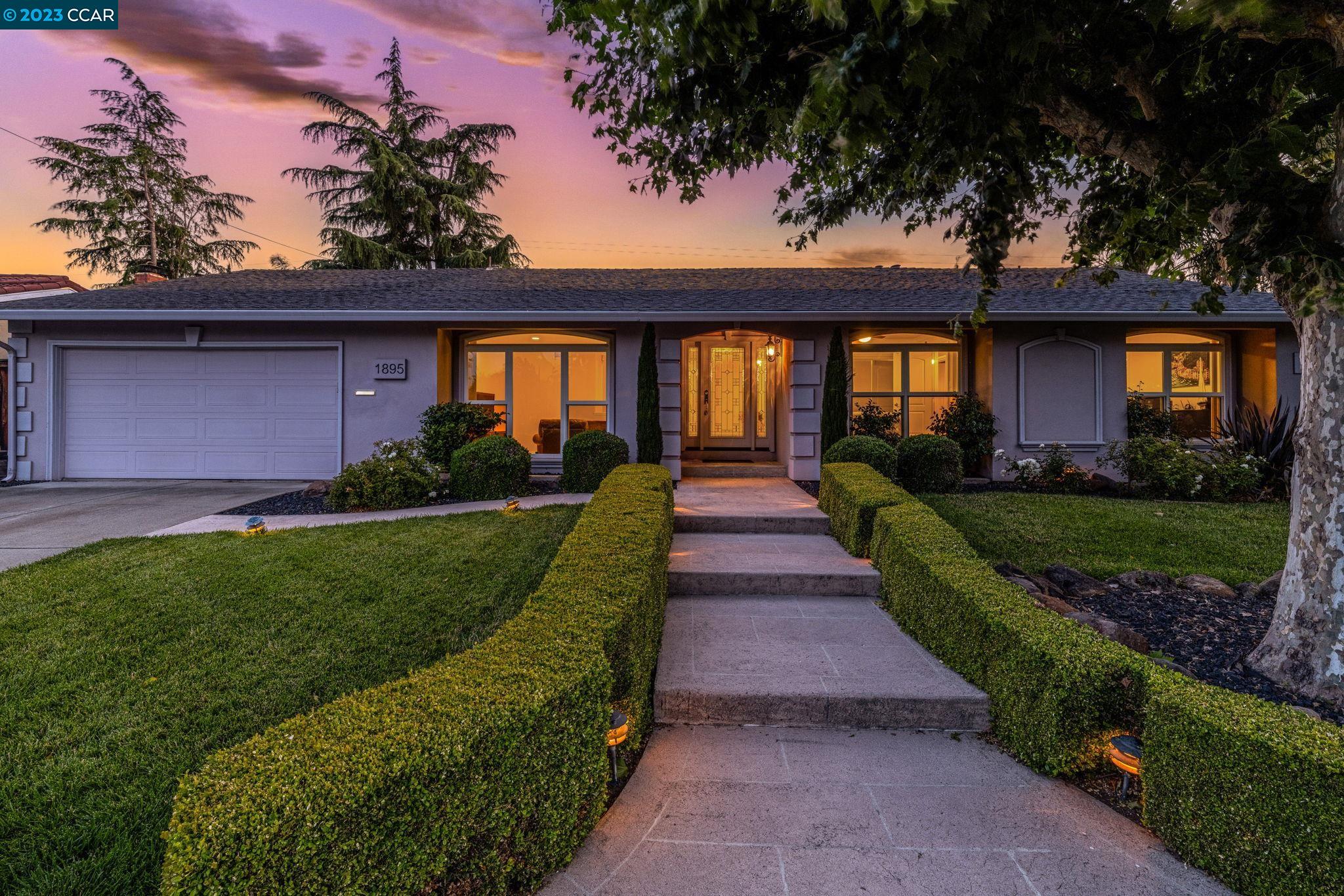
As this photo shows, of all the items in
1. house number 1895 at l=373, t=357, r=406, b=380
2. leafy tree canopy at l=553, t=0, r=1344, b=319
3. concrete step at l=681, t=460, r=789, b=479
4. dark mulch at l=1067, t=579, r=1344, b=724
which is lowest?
dark mulch at l=1067, t=579, r=1344, b=724

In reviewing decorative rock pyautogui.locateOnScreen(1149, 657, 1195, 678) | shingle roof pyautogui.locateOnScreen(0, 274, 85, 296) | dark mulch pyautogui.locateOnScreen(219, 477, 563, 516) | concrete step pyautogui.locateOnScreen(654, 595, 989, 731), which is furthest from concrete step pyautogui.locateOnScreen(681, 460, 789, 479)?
shingle roof pyautogui.locateOnScreen(0, 274, 85, 296)

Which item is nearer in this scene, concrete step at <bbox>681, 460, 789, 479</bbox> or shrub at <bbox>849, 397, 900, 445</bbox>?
concrete step at <bbox>681, 460, 789, 479</bbox>

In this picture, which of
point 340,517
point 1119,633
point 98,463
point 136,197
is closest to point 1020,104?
point 1119,633

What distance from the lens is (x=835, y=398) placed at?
8977 mm

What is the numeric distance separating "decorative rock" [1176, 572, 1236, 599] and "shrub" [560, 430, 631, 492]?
5694mm

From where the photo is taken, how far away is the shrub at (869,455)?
7371mm

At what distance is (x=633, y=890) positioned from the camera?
74.0 inches

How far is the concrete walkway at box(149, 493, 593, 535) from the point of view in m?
6.11

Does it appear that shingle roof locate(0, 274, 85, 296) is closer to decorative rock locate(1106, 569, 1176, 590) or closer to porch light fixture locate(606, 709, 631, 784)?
porch light fixture locate(606, 709, 631, 784)

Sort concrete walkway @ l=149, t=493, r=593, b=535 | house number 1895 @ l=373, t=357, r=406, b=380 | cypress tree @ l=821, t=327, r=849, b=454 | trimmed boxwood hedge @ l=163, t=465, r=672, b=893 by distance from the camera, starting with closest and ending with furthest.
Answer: trimmed boxwood hedge @ l=163, t=465, r=672, b=893, concrete walkway @ l=149, t=493, r=593, b=535, cypress tree @ l=821, t=327, r=849, b=454, house number 1895 @ l=373, t=357, r=406, b=380

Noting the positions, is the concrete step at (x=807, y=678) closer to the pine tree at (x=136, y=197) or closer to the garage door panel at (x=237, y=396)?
the garage door panel at (x=237, y=396)

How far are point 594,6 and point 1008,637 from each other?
3140 mm

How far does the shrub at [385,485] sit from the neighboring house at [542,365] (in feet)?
7.04

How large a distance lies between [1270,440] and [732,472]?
22.8 feet
